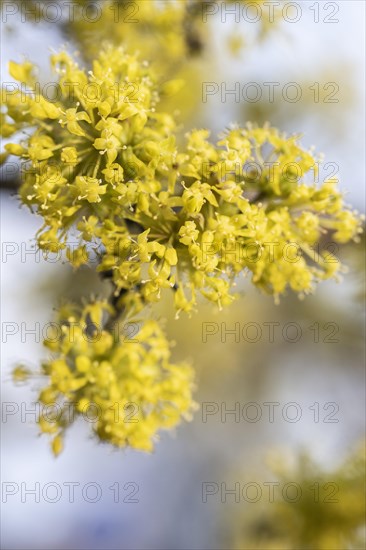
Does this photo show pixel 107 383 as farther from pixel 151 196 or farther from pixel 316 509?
pixel 316 509

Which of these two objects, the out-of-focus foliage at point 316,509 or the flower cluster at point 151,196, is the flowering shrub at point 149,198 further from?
the out-of-focus foliage at point 316,509

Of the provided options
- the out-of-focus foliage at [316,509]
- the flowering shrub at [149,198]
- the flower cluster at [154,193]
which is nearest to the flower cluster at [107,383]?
the flowering shrub at [149,198]

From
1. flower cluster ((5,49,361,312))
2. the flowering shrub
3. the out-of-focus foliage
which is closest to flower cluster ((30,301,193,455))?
the flowering shrub

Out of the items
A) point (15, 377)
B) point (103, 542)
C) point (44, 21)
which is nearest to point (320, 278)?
point (15, 377)

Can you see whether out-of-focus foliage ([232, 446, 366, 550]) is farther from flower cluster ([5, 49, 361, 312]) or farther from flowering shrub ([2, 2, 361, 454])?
flower cluster ([5, 49, 361, 312])

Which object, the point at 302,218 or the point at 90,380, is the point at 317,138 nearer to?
the point at 302,218
